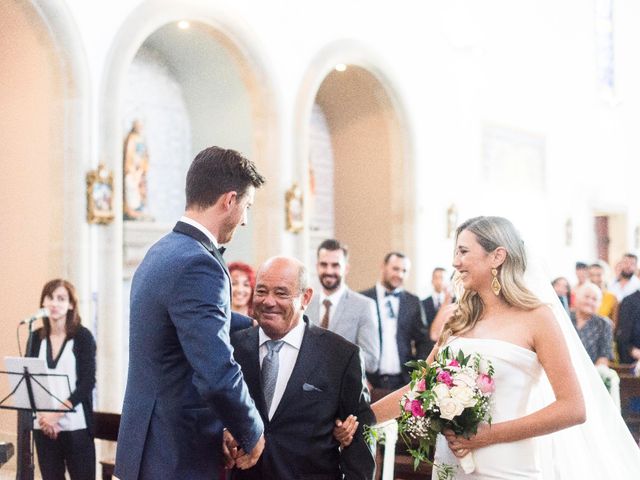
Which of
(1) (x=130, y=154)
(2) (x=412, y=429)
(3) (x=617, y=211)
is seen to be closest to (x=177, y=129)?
(1) (x=130, y=154)

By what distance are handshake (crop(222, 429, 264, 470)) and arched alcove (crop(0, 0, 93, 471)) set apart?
5.51 m

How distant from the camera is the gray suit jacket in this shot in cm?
736

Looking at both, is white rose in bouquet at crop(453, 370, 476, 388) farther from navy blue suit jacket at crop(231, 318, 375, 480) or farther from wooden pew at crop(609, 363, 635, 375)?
wooden pew at crop(609, 363, 635, 375)

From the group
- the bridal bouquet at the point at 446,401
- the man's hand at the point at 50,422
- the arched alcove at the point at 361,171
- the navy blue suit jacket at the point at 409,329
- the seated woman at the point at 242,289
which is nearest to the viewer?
the bridal bouquet at the point at 446,401

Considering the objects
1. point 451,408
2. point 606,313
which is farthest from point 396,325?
point 451,408

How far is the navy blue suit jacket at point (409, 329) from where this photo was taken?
8.34 m

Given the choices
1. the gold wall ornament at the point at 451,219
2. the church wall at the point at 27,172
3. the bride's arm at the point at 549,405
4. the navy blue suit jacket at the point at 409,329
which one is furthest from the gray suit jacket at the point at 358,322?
the gold wall ornament at the point at 451,219

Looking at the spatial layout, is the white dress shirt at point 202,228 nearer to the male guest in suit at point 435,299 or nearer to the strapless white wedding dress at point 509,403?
the strapless white wedding dress at point 509,403

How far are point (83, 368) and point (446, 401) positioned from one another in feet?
11.7

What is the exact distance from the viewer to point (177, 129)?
460 inches

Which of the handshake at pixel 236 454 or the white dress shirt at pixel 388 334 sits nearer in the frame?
the handshake at pixel 236 454

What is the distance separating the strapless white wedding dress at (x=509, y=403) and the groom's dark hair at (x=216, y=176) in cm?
124

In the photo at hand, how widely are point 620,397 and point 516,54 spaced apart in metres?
10.4

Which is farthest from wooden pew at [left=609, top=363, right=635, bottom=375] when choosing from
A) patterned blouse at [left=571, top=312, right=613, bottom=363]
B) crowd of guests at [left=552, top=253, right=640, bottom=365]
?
patterned blouse at [left=571, top=312, right=613, bottom=363]
